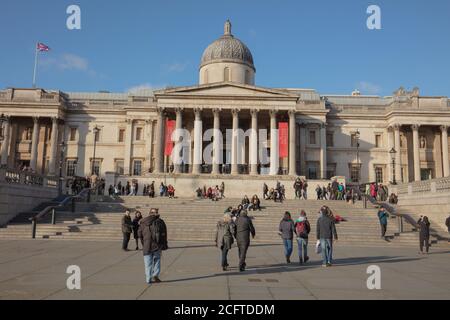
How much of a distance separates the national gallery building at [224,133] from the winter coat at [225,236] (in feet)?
111

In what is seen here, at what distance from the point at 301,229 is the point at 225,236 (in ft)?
10.6

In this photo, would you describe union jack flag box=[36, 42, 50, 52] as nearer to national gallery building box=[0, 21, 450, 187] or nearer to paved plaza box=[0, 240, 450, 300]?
national gallery building box=[0, 21, 450, 187]

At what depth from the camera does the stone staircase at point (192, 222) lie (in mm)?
20922

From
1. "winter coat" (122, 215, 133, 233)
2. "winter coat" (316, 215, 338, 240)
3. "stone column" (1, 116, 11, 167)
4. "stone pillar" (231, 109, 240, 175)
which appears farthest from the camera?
"stone column" (1, 116, 11, 167)

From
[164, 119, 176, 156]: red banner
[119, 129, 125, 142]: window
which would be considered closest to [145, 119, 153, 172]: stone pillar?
[119, 129, 125, 142]: window

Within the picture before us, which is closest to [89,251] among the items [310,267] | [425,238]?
[310,267]

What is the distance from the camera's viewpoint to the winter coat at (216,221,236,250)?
11012mm

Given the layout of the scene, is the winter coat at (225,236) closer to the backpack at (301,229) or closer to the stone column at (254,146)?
the backpack at (301,229)

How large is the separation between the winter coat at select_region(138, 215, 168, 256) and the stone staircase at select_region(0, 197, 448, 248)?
37.5ft

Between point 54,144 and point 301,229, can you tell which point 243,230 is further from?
point 54,144

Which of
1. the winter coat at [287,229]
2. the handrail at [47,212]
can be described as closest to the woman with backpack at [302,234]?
the winter coat at [287,229]

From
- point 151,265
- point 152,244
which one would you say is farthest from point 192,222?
point 151,265

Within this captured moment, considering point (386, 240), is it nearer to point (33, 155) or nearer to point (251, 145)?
point (251, 145)
